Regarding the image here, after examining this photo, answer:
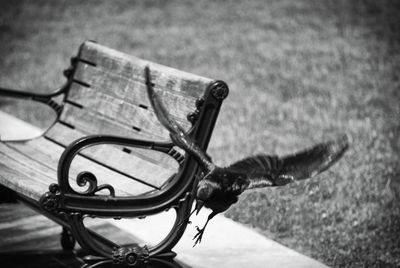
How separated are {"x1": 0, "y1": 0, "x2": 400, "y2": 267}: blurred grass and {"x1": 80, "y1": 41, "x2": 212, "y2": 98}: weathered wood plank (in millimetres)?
1445

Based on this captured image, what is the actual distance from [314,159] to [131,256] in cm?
99

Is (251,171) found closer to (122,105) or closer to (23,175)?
(23,175)

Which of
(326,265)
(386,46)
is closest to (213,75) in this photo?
(386,46)

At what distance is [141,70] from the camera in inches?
170

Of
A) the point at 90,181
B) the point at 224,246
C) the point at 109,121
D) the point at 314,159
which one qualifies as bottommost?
the point at 224,246

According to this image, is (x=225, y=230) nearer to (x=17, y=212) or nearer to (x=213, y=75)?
(x=17, y=212)

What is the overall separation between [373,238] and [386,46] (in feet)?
21.1

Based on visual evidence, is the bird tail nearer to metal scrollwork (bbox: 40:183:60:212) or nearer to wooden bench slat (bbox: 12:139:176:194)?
wooden bench slat (bbox: 12:139:176:194)

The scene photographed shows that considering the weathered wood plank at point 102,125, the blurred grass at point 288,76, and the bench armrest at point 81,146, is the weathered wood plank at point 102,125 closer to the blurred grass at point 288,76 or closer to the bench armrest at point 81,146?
the bench armrest at point 81,146

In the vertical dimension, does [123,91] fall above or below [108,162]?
above

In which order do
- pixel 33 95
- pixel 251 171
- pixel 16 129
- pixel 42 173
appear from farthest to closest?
pixel 16 129 < pixel 33 95 < pixel 42 173 < pixel 251 171

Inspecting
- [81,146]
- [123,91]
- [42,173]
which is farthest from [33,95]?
[81,146]

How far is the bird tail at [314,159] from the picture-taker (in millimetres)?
3182

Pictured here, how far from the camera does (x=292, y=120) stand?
7688mm
